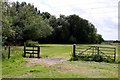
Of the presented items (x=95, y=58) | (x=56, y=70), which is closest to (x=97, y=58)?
(x=95, y=58)

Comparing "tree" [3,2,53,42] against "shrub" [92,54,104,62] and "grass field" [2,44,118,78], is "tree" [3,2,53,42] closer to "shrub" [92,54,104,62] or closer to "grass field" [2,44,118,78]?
"shrub" [92,54,104,62]

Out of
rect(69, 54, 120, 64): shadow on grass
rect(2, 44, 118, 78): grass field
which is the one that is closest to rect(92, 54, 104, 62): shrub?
rect(69, 54, 120, 64): shadow on grass

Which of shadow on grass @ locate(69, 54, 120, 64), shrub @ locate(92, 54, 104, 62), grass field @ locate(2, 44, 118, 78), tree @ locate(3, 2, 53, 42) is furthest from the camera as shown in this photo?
tree @ locate(3, 2, 53, 42)

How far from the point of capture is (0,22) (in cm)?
3647

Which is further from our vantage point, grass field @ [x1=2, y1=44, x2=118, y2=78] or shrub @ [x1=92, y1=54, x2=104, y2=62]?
shrub @ [x1=92, y1=54, x2=104, y2=62]

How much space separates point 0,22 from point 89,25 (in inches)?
3192

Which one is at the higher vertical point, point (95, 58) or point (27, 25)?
point (27, 25)

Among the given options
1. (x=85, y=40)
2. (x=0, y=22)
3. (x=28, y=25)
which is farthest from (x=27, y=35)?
(x=0, y=22)

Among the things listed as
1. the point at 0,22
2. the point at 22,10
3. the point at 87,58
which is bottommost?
the point at 87,58

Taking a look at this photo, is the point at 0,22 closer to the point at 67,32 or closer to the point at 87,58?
the point at 87,58

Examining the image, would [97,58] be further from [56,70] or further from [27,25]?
[27,25]

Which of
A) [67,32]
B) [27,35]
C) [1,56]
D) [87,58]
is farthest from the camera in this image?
[67,32]

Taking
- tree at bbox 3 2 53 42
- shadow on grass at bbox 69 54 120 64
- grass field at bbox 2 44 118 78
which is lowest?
grass field at bbox 2 44 118 78

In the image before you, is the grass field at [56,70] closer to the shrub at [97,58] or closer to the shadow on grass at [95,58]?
the shadow on grass at [95,58]
